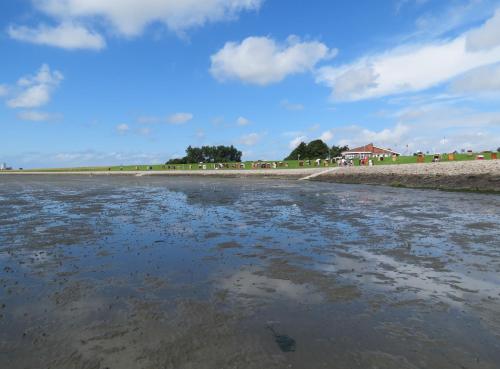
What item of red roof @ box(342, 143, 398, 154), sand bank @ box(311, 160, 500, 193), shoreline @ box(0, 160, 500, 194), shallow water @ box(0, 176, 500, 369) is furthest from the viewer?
red roof @ box(342, 143, 398, 154)

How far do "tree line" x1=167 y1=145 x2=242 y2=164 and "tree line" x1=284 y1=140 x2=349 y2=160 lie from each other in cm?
3194

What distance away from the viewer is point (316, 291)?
8602mm

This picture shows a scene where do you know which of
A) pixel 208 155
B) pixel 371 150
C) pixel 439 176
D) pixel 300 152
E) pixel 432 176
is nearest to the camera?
pixel 439 176

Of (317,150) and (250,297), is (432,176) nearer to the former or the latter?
(250,297)

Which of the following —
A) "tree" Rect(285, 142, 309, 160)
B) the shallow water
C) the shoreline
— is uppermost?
"tree" Rect(285, 142, 309, 160)

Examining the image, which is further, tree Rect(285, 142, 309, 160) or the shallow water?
tree Rect(285, 142, 309, 160)

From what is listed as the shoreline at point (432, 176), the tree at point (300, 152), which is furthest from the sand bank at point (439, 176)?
the tree at point (300, 152)

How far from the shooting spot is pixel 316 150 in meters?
138

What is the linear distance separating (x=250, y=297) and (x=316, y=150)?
132981 mm

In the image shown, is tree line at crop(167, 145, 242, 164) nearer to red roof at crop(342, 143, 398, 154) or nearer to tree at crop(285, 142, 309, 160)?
tree at crop(285, 142, 309, 160)

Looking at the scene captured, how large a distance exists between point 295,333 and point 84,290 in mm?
4892

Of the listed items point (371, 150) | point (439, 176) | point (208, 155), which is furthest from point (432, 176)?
point (208, 155)

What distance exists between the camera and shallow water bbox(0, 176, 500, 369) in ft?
19.2

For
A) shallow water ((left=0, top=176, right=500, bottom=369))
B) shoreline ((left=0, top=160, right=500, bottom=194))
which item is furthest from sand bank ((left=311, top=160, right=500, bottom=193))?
shallow water ((left=0, top=176, right=500, bottom=369))
